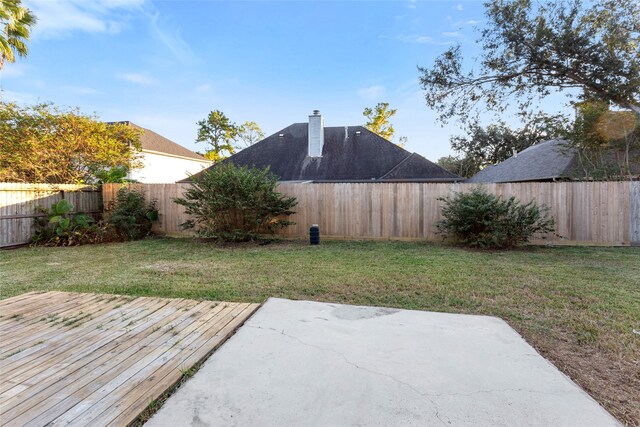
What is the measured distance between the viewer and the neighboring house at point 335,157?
13.8 metres

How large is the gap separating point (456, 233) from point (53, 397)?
25.4ft

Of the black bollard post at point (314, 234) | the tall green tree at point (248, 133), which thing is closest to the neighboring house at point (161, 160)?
the tall green tree at point (248, 133)

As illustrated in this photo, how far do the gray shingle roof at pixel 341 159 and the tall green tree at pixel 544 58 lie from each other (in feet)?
11.3

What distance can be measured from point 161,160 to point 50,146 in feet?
32.8

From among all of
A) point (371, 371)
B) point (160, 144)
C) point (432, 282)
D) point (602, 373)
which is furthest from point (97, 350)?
point (160, 144)

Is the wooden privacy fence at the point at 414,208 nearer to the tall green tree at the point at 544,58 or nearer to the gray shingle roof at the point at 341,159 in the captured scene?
the tall green tree at the point at 544,58

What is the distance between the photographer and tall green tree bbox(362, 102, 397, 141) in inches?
1022

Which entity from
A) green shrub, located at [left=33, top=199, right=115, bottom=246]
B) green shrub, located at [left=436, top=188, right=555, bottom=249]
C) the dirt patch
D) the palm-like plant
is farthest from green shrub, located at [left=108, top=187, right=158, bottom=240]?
the dirt patch

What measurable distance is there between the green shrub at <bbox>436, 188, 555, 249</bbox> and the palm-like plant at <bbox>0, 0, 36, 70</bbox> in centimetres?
1231

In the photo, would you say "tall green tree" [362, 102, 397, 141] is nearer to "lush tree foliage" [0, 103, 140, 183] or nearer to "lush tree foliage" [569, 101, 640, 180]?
"lush tree foliage" [569, 101, 640, 180]

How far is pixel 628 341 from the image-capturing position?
2588mm

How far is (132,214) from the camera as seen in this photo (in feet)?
29.4

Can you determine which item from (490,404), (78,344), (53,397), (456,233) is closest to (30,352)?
(78,344)

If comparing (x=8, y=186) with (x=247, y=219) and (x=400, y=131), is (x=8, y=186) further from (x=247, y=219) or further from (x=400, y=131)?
(x=400, y=131)
